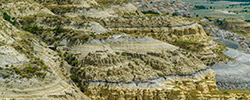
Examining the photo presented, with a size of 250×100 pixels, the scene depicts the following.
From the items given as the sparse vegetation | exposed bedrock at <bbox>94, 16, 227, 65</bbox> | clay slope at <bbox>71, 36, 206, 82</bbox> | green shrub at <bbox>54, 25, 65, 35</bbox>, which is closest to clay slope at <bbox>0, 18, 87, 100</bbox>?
the sparse vegetation

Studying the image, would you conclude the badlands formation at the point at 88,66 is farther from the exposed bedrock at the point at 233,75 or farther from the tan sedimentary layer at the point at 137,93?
the exposed bedrock at the point at 233,75

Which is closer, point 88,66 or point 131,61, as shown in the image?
point 88,66

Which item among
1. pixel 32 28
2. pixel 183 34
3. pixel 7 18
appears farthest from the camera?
pixel 183 34

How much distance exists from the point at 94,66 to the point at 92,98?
5.06m

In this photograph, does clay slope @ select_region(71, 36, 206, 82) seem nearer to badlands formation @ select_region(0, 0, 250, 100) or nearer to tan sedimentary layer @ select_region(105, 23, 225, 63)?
badlands formation @ select_region(0, 0, 250, 100)

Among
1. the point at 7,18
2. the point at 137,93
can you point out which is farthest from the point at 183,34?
the point at 7,18

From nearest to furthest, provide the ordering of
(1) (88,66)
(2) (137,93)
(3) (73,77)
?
1. (2) (137,93)
2. (3) (73,77)
3. (1) (88,66)

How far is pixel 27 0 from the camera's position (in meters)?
72.1

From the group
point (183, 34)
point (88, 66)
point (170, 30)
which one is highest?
point (88, 66)

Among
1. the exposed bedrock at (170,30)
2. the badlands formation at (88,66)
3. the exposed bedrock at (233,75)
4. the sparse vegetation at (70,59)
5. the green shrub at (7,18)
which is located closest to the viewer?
the badlands formation at (88,66)

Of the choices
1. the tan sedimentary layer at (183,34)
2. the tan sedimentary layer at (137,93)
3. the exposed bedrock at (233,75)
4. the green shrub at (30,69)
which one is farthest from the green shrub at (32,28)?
the exposed bedrock at (233,75)

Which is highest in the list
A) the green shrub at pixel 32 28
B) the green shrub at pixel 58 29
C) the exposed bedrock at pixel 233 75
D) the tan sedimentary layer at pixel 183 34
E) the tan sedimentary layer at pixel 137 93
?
the green shrub at pixel 58 29

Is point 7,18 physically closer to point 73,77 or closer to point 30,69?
point 73,77

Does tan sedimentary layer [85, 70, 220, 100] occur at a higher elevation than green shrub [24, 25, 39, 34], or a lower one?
lower
